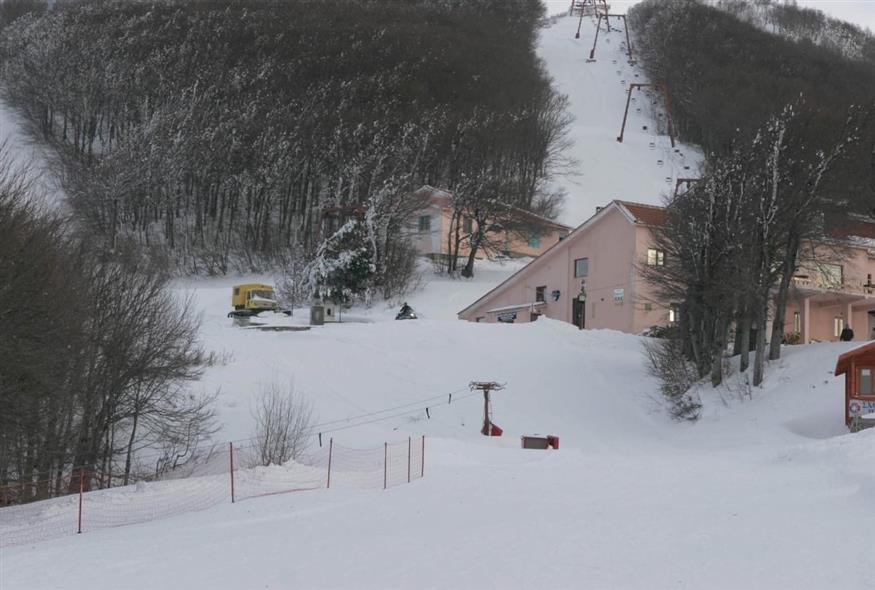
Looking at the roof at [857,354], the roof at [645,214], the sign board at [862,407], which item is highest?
the roof at [645,214]

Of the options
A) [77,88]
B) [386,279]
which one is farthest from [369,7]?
[386,279]

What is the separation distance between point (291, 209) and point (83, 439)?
47521mm

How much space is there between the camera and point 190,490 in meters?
19.7

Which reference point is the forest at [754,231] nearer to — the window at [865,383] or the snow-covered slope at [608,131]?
the window at [865,383]

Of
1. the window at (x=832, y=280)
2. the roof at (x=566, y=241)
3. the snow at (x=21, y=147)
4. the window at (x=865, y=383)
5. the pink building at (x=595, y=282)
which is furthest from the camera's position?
the snow at (x=21, y=147)

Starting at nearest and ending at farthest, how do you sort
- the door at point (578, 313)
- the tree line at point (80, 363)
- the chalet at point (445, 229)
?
the tree line at point (80, 363) → the door at point (578, 313) → the chalet at point (445, 229)

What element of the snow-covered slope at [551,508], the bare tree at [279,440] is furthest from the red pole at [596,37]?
the bare tree at [279,440]

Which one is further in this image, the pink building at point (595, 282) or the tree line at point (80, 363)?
the pink building at point (595, 282)

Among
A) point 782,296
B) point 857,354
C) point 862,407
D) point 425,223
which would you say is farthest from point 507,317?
point 862,407

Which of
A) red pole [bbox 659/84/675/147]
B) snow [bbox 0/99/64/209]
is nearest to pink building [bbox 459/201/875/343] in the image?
snow [bbox 0/99/64/209]

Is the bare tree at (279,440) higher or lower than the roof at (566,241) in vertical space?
lower

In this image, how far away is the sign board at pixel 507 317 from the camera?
163 ft

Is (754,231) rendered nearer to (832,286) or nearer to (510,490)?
(832,286)

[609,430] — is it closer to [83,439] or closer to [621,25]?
[83,439]
